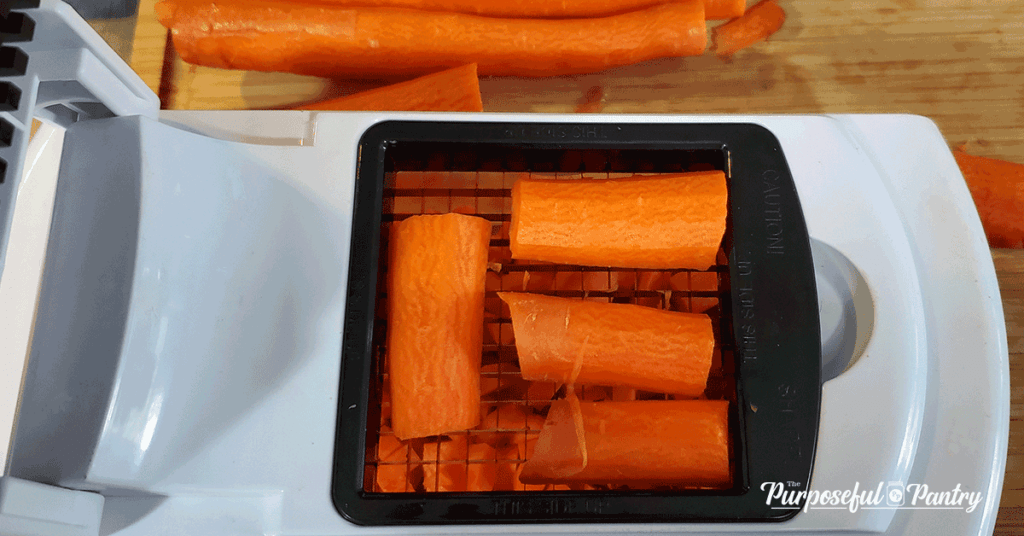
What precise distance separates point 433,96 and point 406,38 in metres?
0.18

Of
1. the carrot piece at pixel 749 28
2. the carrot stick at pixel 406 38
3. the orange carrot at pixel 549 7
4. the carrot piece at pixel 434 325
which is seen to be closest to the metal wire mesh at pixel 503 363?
the carrot piece at pixel 434 325

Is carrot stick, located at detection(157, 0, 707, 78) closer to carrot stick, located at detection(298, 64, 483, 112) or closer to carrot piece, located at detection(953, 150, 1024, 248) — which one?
carrot stick, located at detection(298, 64, 483, 112)

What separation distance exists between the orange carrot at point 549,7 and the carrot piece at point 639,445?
857mm

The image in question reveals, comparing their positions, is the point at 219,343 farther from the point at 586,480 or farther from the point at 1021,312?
the point at 1021,312

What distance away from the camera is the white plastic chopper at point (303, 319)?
0.63m

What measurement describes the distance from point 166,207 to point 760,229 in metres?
0.71

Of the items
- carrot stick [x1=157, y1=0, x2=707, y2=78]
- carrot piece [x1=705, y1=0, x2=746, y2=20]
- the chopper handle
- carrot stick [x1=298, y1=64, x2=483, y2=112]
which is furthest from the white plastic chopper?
carrot piece [x1=705, y1=0, x2=746, y2=20]

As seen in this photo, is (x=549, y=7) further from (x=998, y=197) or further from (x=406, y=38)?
(x=998, y=197)

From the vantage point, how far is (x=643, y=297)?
3.10 ft

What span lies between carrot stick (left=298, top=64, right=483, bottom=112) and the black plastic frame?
0.29 m

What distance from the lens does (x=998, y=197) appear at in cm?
119

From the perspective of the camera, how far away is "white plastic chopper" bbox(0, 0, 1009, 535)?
2.05ft

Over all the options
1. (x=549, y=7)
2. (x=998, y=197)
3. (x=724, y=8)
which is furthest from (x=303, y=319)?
(x=998, y=197)

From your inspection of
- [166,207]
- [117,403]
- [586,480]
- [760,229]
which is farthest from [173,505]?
[760,229]
